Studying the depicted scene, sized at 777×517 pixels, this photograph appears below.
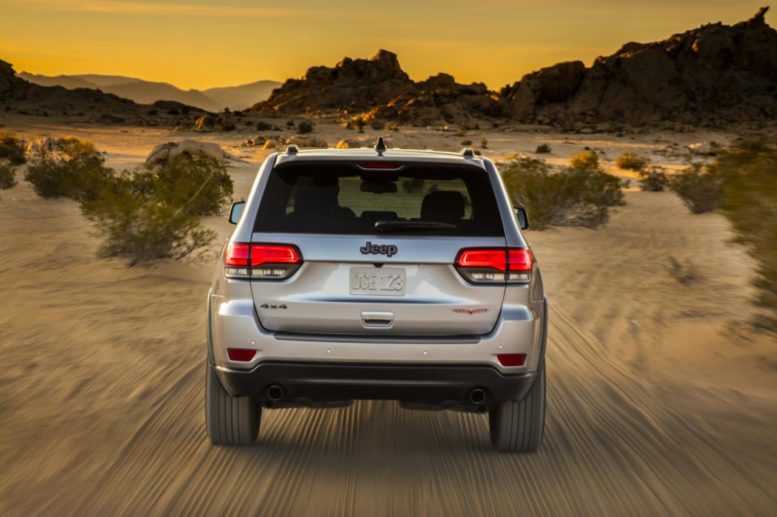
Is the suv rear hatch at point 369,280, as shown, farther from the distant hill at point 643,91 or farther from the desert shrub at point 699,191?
the distant hill at point 643,91

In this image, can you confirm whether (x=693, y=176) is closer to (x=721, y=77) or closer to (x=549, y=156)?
(x=549, y=156)

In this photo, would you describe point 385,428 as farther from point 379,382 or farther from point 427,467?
point 379,382

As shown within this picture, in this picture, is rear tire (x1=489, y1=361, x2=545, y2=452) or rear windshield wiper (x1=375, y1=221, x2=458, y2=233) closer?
rear windshield wiper (x1=375, y1=221, x2=458, y2=233)

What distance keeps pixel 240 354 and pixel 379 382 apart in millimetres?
720

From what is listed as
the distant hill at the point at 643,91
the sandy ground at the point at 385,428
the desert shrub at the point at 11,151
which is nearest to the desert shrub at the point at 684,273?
the sandy ground at the point at 385,428

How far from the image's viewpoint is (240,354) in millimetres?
5383

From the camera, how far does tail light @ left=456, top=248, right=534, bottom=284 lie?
208 inches

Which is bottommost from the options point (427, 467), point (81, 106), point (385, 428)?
point (81, 106)

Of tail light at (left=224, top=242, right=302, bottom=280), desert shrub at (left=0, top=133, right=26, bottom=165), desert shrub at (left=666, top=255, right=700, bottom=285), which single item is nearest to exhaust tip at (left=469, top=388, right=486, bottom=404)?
tail light at (left=224, top=242, right=302, bottom=280)

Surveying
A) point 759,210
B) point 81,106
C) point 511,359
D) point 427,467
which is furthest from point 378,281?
point 81,106

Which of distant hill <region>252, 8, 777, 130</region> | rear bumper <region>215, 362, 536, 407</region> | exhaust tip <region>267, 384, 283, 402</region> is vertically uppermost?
rear bumper <region>215, 362, 536, 407</region>

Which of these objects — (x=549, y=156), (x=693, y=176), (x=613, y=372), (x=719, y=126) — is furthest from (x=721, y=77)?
(x=613, y=372)

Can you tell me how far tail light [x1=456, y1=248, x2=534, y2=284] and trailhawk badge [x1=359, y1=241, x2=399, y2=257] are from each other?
0.33 meters

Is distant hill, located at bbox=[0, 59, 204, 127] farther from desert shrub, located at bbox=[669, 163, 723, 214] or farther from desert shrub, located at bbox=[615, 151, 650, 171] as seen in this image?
desert shrub, located at bbox=[669, 163, 723, 214]
